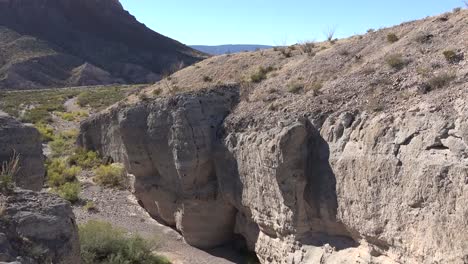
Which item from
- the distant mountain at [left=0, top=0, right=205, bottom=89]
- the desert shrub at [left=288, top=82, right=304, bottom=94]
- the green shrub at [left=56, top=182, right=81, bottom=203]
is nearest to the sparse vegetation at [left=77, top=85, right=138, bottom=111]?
the distant mountain at [left=0, top=0, right=205, bottom=89]

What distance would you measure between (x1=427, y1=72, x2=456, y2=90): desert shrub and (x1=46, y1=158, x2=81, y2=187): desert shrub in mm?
15131

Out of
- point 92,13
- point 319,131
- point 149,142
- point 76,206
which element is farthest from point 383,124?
point 92,13

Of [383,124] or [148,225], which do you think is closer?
[383,124]

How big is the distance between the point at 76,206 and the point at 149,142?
12.2 feet

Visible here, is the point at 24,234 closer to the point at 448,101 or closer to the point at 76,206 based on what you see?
the point at 448,101

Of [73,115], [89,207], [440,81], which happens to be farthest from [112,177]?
[73,115]

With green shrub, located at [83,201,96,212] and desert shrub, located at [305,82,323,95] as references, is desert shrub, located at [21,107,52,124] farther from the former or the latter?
desert shrub, located at [305,82,323,95]

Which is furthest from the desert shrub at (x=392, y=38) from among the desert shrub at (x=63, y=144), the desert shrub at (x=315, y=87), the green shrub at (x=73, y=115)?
the green shrub at (x=73, y=115)

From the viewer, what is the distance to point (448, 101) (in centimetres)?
1092

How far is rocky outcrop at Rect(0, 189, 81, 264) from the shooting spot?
874cm

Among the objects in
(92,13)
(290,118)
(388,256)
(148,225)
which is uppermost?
(92,13)

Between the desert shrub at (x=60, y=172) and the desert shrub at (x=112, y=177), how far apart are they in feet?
3.76

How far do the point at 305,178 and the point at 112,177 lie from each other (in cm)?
1116

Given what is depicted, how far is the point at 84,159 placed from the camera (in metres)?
25.7
